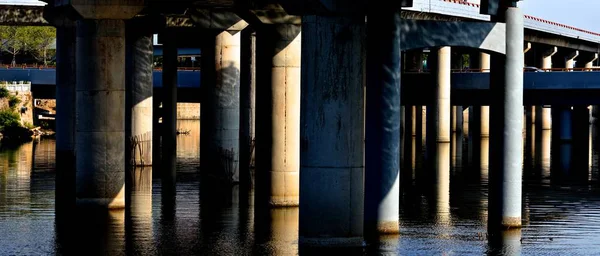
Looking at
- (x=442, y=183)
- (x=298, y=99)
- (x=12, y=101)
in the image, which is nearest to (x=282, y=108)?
(x=298, y=99)

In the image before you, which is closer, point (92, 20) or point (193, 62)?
point (92, 20)

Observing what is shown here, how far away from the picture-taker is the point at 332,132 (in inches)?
1277

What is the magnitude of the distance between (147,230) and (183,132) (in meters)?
82.8

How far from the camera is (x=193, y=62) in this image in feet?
556

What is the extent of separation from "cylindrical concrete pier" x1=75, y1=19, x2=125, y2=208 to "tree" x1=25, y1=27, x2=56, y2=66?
105407mm

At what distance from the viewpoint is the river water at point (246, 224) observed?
34312 mm

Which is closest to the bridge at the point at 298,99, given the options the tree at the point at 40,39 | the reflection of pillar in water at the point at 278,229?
the reflection of pillar in water at the point at 278,229

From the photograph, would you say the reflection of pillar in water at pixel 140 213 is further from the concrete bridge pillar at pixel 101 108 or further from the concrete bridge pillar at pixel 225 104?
the concrete bridge pillar at pixel 225 104

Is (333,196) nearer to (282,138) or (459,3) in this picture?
(282,138)

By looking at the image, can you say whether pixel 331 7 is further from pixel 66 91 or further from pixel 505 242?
pixel 66 91

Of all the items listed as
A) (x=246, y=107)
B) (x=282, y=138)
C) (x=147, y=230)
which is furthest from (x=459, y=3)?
(x=147, y=230)

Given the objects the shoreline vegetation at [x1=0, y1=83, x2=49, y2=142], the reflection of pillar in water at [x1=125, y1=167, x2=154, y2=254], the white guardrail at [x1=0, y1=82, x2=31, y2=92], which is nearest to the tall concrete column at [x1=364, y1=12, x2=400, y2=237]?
the reflection of pillar in water at [x1=125, y1=167, x2=154, y2=254]

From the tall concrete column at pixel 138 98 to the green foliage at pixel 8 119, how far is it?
4310cm

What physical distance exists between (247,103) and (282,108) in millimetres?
22287
